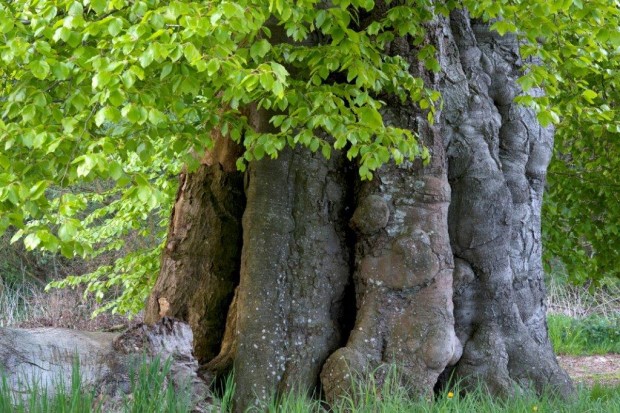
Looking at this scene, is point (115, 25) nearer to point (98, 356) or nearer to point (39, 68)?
point (39, 68)

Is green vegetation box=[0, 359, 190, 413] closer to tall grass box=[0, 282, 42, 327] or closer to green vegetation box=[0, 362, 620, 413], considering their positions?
green vegetation box=[0, 362, 620, 413]

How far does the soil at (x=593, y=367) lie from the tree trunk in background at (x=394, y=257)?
3190 mm

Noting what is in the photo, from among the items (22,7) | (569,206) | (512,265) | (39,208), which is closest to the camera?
(39,208)

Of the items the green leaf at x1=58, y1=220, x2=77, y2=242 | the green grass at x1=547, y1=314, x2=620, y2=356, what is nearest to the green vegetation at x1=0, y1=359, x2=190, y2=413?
the green leaf at x1=58, y1=220, x2=77, y2=242

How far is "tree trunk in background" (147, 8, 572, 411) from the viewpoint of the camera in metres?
5.38

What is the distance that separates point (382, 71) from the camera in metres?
4.85

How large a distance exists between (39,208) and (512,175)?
13.3ft

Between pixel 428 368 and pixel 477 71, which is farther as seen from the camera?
pixel 477 71

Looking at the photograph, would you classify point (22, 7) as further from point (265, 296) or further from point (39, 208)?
point (265, 296)

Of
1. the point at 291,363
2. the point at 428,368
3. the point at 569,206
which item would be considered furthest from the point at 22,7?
the point at 569,206

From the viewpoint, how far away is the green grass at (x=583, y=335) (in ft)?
37.1

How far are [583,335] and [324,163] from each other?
796 cm

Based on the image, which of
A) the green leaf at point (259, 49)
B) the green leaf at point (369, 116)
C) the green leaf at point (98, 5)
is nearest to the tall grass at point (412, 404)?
the green leaf at point (369, 116)

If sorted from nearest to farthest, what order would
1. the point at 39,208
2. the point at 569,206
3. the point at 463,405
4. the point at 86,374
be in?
1. the point at 39,208
2. the point at 86,374
3. the point at 463,405
4. the point at 569,206
